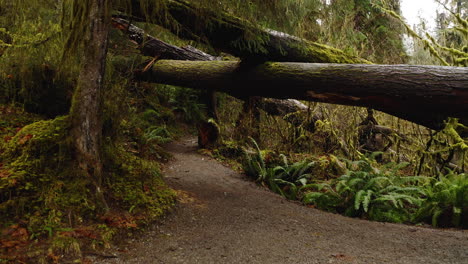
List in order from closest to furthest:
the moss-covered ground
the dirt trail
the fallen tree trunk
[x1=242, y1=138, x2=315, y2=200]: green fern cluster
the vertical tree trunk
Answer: the moss-covered ground, the dirt trail, the vertical tree trunk, [x1=242, y1=138, x2=315, y2=200]: green fern cluster, the fallen tree trunk

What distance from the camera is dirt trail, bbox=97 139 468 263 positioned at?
3.42m

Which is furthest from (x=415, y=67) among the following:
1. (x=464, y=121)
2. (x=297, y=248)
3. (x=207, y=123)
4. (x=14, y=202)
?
(x=207, y=123)

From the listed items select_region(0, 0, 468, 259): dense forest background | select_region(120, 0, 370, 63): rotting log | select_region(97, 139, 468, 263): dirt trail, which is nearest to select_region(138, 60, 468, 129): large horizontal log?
select_region(120, 0, 370, 63): rotting log

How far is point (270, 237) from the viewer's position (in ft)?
13.2

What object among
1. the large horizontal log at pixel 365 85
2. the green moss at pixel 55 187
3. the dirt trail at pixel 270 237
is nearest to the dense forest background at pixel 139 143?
the green moss at pixel 55 187

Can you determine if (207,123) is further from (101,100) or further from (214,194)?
(101,100)

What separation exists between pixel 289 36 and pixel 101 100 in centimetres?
339

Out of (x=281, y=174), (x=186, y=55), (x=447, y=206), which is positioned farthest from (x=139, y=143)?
(x=447, y=206)

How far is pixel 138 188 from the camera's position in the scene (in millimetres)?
4430

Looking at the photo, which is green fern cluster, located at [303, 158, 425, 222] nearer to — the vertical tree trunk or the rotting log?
the rotting log

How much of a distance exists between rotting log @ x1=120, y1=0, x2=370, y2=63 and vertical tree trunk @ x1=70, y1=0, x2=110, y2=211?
1.06 m

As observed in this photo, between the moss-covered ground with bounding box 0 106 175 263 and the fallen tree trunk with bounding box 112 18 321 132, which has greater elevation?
the fallen tree trunk with bounding box 112 18 321 132

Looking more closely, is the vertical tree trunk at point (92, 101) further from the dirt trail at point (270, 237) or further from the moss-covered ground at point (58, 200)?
the dirt trail at point (270, 237)

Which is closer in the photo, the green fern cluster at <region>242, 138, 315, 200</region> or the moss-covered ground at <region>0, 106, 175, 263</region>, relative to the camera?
the moss-covered ground at <region>0, 106, 175, 263</region>
